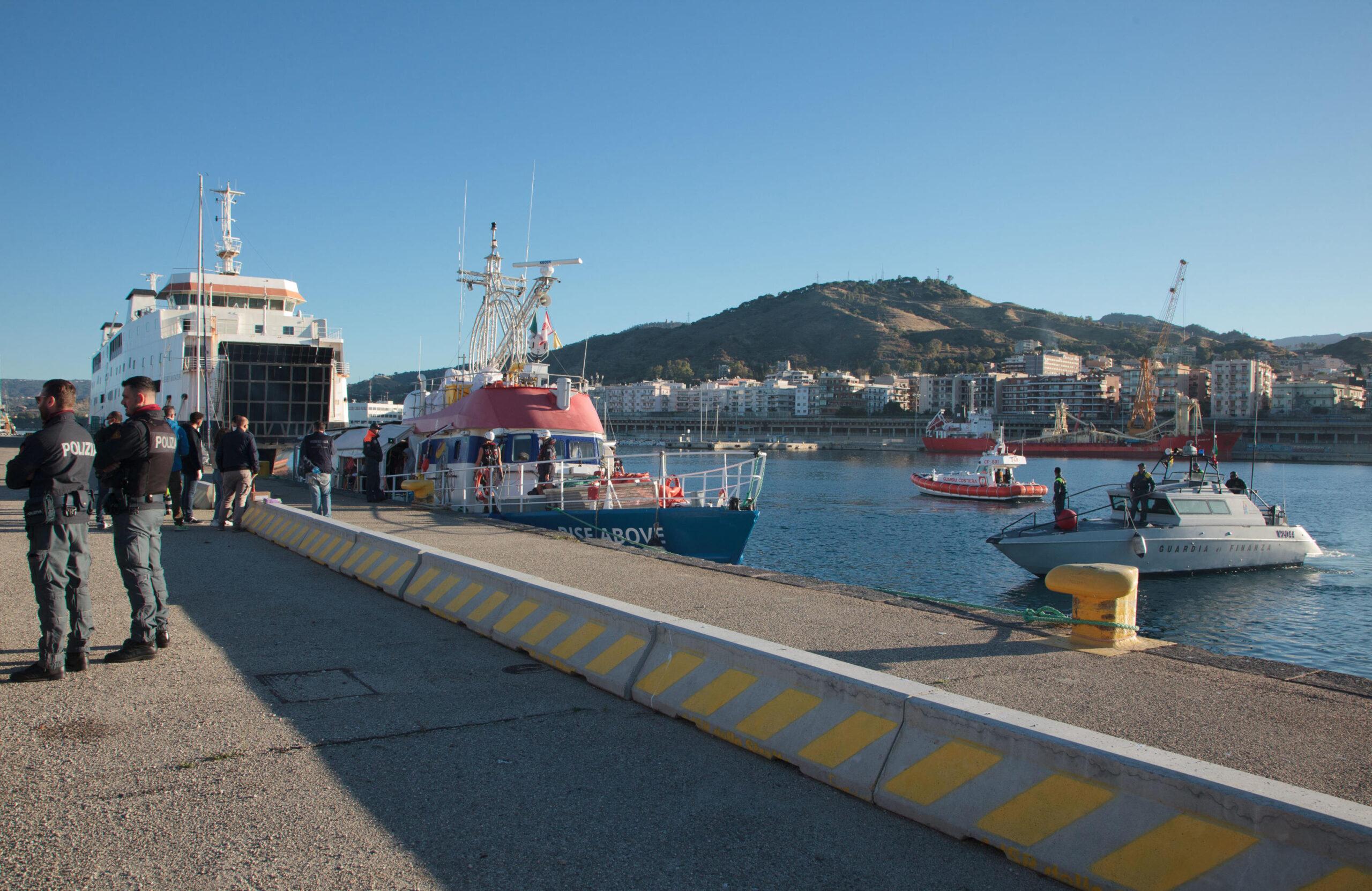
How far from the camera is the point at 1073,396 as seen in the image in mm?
175250

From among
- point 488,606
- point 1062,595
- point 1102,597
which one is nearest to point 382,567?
point 488,606

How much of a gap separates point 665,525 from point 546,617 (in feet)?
32.1

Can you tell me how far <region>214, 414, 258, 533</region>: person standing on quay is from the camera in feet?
46.3

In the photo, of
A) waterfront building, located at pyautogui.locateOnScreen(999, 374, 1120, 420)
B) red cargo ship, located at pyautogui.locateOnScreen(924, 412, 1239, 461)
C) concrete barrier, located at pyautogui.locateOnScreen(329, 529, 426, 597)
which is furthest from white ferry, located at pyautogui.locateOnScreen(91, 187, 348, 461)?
waterfront building, located at pyautogui.locateOnScreen(999, 374, 1120, 420)

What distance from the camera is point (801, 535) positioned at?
35156mm

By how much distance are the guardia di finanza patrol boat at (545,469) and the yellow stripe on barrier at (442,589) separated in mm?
5635

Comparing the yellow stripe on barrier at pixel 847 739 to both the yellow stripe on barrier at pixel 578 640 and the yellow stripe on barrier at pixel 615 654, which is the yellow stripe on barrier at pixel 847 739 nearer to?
the yellow stripe on barrier at pixel 615 654

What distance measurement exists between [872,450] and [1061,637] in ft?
417

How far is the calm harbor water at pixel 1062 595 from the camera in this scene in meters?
18.4

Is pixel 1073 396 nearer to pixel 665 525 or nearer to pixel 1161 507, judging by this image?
pixel 1161 507

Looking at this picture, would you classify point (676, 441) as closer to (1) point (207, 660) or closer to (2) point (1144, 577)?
(2) point (1144, 577)

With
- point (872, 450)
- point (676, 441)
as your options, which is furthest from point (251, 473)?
point (676, 441)

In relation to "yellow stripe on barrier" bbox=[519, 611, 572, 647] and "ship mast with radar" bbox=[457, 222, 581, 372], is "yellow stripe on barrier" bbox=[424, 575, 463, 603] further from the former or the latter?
"ship mast with radar" bbox=[457, 222, 581, 372]

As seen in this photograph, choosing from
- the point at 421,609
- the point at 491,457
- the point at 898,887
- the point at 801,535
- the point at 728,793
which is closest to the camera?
the point at 898,887
